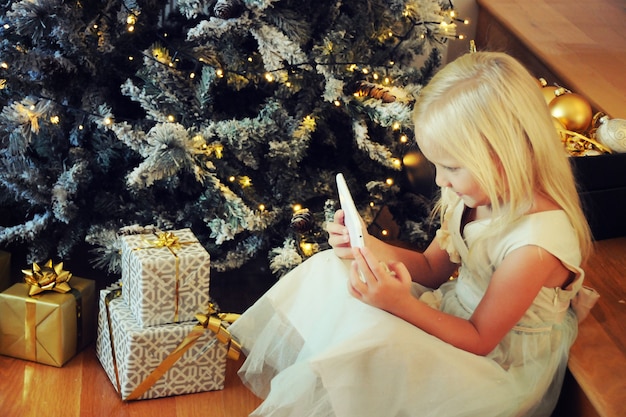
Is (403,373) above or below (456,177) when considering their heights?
below

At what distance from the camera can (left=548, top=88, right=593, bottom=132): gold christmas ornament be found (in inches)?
64.1

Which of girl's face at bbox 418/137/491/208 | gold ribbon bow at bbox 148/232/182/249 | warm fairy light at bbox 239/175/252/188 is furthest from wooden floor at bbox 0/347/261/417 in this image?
girl's face at bbox 418/137/491/208

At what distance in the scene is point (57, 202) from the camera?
150 cm

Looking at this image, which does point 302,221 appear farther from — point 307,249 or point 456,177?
point 456,177

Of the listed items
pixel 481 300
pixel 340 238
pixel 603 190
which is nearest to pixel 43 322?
pixel 340 238

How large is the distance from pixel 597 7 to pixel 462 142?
1.61 m

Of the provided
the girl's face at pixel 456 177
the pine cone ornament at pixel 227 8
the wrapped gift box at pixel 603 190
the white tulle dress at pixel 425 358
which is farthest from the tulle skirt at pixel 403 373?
the pine cone ornament at pixel 227 8

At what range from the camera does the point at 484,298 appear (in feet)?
3.68

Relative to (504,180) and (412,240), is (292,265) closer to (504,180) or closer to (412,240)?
(412,240)

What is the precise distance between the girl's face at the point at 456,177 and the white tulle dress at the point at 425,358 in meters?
0.07

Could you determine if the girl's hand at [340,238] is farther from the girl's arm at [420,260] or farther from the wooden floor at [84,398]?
the wooden floor at [84,398]

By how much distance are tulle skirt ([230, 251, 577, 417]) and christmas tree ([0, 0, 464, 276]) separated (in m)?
0.38

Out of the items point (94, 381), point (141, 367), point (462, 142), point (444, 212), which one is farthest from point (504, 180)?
point (94, 381)

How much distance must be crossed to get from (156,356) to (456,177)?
61cm
